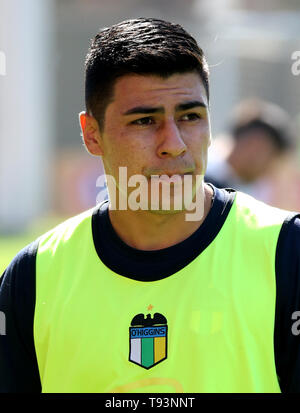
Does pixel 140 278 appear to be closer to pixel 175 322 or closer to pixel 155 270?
pixel 155 270

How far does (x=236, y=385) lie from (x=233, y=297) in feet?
0.82

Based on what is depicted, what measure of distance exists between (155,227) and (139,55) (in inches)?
21.3

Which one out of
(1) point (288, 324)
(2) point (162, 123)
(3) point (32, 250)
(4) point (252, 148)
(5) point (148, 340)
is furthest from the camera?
(4) point (252, 148)

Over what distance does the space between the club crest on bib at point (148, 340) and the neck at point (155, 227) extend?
25 centimetres

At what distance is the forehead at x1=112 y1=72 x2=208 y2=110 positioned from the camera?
261 centimetres

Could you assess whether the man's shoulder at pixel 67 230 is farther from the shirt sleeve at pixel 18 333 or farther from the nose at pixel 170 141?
the nose at pixel 170 141

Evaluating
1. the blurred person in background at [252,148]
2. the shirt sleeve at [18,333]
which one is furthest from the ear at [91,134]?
the blurred person in background at [252,148]

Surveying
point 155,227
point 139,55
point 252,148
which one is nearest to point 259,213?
point 155,227

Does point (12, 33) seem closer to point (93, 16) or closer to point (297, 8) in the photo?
point (93, 16)

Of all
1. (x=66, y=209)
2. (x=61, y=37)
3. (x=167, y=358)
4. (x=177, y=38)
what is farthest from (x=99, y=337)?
(x=61, y=37)

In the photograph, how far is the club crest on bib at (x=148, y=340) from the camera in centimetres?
251

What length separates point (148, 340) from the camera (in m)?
2.52

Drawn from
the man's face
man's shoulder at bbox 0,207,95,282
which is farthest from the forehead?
man's shoulder at bbox 0,207,95,282

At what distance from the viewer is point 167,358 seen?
2.49 metres
